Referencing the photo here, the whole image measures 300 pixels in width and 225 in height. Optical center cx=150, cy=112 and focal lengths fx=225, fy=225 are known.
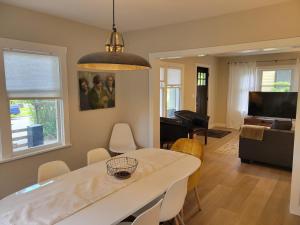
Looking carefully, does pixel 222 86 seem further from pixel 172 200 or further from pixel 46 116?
pixel 172 200

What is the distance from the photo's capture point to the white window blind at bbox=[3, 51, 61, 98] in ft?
9.05

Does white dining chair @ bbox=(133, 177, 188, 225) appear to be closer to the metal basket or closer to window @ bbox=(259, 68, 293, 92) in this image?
the metal basket

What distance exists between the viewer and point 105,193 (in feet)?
5.84

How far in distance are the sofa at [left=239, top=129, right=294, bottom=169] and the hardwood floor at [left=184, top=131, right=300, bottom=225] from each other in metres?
0.16

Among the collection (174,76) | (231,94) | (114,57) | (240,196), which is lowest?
(240,196)

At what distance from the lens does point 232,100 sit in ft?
25.3

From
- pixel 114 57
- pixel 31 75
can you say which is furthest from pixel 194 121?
pixel 114 57

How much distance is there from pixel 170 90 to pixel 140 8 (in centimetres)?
340

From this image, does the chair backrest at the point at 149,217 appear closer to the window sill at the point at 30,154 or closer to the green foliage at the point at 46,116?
the window sill at the point at 30,154

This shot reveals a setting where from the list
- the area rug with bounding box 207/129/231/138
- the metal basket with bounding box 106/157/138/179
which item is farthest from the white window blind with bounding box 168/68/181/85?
the metal basket with bounding box 106/157/138/179

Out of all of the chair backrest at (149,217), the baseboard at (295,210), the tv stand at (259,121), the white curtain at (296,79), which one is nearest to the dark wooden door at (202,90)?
the tv stand at (259,121)

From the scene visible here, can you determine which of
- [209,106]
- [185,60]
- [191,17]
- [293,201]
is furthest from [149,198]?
[209,106]

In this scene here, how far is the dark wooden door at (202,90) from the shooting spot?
7.23 metres

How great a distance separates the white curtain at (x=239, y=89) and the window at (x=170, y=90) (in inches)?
94.0
